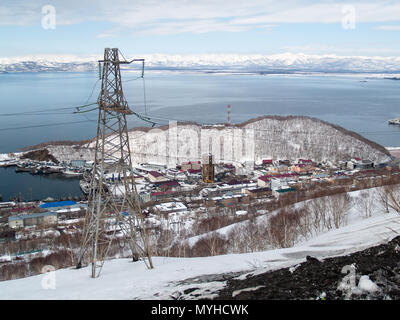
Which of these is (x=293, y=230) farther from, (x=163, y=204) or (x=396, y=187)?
(x=163, y=204)

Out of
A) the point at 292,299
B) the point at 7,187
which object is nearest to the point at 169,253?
the point at 292,299

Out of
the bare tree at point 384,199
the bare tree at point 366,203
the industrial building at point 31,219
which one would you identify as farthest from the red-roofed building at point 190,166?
the bare tree at point 384,199

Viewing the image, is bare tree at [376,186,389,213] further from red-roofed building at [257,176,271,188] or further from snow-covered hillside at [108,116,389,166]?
snow-covered hillside at [108,116,389,166]

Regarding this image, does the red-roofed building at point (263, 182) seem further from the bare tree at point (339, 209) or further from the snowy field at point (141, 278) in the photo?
the snowy field at point (141, 278)


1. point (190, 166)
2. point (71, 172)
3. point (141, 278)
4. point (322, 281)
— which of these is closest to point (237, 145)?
point (190, 166)

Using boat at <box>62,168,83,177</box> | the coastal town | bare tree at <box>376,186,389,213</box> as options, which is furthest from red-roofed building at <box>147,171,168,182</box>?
bare tree at <box>376,186,389,213</box>

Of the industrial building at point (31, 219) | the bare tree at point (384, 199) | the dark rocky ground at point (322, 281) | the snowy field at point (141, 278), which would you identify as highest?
the dark rocky ground at point (322, 281)
